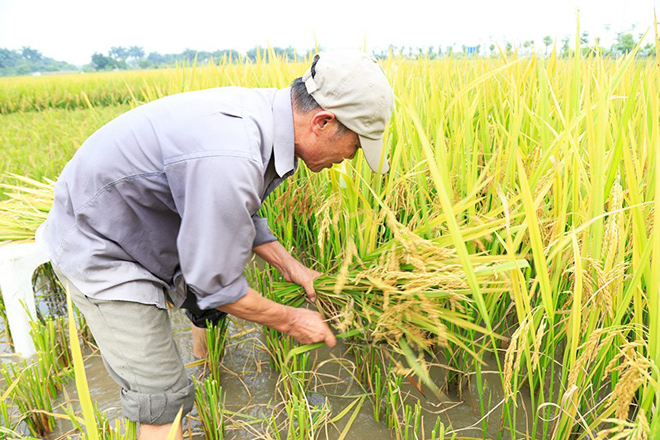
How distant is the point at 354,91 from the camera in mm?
1202

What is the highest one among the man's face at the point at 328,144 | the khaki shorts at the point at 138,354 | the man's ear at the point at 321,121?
the man's ear at the point at 321,121

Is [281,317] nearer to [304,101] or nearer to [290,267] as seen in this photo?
[290,267]

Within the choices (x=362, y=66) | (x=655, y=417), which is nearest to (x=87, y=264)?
(x=362, y=66)

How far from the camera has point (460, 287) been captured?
116 centimetres

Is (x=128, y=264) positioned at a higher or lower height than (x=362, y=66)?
lower

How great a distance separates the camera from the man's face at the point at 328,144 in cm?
127

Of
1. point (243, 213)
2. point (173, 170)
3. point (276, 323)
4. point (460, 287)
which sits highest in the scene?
point (173, 170)

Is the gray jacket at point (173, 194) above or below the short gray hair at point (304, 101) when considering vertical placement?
below

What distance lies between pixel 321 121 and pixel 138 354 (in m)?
0.85

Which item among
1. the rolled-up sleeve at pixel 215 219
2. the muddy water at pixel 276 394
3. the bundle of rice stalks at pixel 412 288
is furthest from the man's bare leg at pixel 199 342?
the rolled-up sleeve at pixel 215 219

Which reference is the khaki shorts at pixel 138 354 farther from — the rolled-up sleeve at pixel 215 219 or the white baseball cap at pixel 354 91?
the white baseball cap at pixel 354 91

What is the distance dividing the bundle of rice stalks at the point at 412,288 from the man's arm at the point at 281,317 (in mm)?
105

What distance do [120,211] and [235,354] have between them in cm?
91

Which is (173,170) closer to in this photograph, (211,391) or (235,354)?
(211,391)
